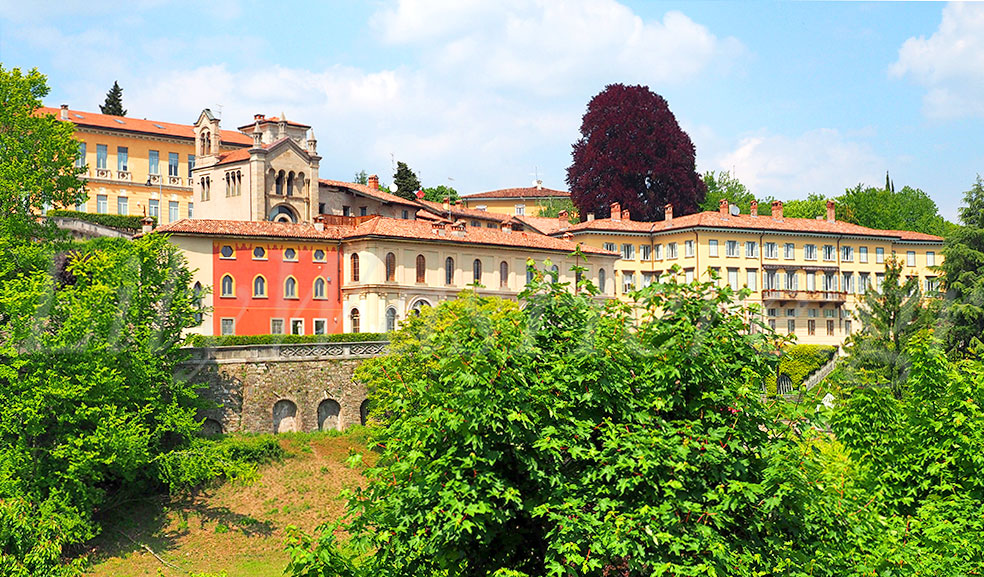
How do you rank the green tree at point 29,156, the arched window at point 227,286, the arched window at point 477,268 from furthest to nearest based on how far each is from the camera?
the arched window at point 477,268 < the arched window at point 227,286 < the green tree at point 29,156

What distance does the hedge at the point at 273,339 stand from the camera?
47.6 m

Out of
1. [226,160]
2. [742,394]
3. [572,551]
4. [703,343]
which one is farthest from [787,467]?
[226,160]

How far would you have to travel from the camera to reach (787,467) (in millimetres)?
15148

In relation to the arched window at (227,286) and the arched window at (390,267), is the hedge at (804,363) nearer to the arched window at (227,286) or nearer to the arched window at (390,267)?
the arched window at (390,267)

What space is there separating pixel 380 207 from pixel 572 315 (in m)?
53.2

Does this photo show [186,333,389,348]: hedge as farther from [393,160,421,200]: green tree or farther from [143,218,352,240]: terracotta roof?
[393,160,421,200]: green tree

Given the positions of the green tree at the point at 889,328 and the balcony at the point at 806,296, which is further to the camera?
the balcony at the point at 806,296

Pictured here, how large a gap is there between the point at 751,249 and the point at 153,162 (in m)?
44.4

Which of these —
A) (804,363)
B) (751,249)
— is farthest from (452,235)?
(804,363)

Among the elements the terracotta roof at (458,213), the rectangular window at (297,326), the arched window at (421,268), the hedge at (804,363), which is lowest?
the hedge at (804,363)

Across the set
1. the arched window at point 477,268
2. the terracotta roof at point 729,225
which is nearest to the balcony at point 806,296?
the terracotta roof at point 729,225

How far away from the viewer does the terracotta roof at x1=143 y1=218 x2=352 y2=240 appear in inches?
2050

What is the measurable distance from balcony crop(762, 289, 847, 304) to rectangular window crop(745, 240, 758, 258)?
2725mm

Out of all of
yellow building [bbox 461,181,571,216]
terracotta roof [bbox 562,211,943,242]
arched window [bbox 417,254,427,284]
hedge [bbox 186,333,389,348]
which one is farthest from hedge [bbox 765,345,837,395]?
yellow building [bbox 461,181,571,216]
